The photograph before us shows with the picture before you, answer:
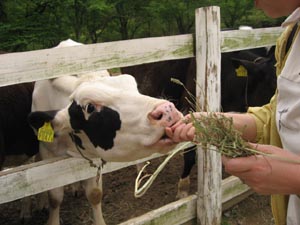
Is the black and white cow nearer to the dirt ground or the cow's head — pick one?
the cow's head

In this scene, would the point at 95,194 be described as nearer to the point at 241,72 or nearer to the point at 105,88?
the point at 105,88

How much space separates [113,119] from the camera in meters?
2.45

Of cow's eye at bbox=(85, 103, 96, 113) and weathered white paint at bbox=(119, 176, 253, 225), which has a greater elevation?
cow's eye at bbox=(85, 103, 96, 113)

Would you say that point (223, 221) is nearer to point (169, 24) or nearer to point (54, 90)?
point (54, 90)

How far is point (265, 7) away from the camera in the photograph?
1.30 m

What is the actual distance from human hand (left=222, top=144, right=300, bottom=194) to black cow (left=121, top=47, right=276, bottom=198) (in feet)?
10.3

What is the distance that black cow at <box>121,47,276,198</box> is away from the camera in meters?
4.41

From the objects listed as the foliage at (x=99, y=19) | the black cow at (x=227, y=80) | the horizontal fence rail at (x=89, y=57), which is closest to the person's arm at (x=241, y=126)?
the horizontal fence rail at (x=89, y=57)

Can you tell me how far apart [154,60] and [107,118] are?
77 centimetres

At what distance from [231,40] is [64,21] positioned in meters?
8.23

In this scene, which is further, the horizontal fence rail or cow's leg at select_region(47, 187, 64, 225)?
cow's leg at select_region(47, 187, 64, 225)

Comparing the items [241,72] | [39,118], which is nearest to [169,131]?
[39,118]

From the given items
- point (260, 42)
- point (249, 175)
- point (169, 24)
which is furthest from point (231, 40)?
point (169, 24)

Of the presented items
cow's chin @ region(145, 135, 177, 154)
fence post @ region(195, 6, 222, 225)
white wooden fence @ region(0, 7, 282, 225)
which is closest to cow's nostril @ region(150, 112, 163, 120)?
cow's chin @ region(145, 135, 177, 154)
